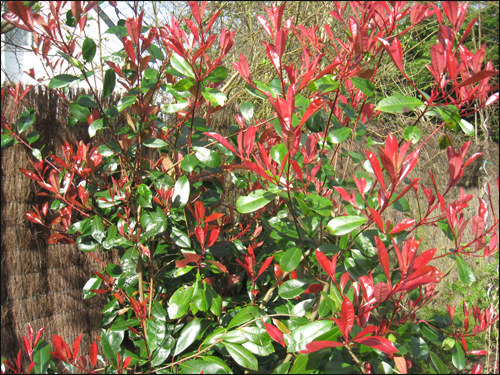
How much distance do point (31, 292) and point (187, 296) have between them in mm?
1182

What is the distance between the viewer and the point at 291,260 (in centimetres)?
100

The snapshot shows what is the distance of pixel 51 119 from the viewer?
5.97ft

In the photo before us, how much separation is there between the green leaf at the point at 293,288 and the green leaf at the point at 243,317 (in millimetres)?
→ 128

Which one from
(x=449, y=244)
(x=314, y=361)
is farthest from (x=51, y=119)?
(x=449, y=244)

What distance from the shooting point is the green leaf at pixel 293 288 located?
42.2 inches

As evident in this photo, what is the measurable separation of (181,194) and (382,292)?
707mm

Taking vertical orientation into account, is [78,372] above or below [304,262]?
below

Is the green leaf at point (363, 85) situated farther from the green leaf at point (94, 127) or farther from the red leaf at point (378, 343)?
the green leaf at point (94, 127)

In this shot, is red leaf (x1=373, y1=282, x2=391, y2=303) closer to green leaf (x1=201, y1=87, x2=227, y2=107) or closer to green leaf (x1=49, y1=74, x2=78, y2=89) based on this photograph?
green leaf (x1=201, y1=87, x2=227, y2=107)

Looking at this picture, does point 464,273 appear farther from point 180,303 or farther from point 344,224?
point 180,303

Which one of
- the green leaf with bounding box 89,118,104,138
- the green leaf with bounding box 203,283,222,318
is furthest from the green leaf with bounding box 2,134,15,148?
the green leaf with bounding box 203,283,222,318

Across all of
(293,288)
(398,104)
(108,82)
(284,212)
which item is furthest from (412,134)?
(108,82)

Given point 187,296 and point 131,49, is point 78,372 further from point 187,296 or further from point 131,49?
point 131,49

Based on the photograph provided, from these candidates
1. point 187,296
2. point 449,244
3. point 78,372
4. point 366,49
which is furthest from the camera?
point 449,244
